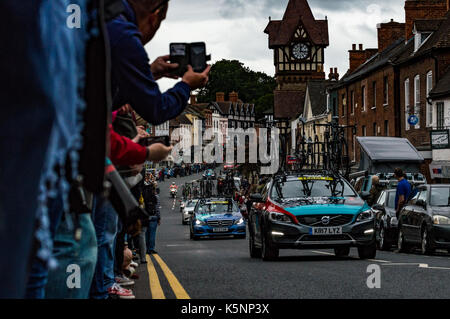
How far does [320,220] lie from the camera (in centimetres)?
1485

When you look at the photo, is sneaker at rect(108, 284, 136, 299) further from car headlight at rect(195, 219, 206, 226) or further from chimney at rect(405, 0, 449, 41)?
chimney at rect(405, 0, 449, 41)

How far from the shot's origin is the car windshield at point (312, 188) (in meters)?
16.1

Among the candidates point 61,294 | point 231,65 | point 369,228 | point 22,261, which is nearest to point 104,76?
point 22,261

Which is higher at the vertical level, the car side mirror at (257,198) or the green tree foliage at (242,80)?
the green tree foliage at (242,80)

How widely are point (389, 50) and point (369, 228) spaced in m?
44.7

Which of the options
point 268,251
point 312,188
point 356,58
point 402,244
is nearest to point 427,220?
point 402,244

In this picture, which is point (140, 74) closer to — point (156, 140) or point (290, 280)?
point (156, 140)

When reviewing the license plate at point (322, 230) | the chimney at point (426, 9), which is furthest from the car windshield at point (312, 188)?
the chimney at point (426, 9)

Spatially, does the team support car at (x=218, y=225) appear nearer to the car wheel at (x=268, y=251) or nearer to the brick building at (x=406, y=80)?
the brick building at (x=406, y=80)

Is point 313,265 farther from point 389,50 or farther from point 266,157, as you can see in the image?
point 266,157

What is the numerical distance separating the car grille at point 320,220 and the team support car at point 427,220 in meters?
3.79

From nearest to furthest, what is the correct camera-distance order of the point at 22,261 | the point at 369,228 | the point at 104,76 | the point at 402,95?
1. the point at 22,261
2. the point at 104,76
3. the point at 369,228
4. the point at 402,95

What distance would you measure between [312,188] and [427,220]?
136 inches
